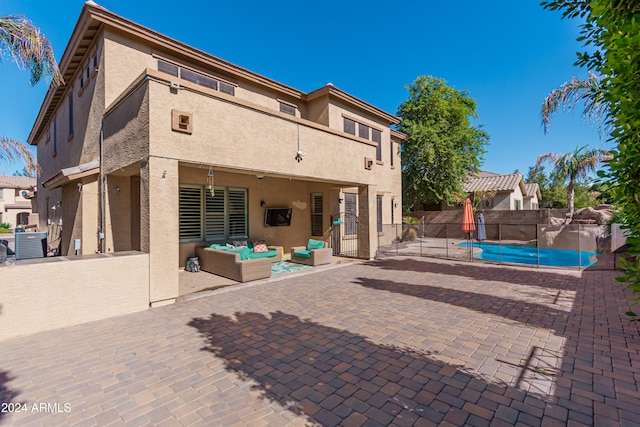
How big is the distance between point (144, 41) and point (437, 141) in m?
19.7

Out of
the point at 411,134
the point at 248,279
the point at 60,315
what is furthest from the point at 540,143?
the point at 60,315

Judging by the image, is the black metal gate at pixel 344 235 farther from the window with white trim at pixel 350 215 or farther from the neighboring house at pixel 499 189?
the neighboring house at pixel 499 189

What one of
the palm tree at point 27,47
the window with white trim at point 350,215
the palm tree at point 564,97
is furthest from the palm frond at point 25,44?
the palm tree at point 564,97

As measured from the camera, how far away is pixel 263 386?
11.3 feet

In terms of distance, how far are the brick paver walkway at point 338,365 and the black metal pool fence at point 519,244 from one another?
6.71 m

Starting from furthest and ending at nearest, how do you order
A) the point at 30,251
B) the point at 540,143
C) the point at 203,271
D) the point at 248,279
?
the point at 540,143 < the point at 203,271 < the point at 30,251 < the point at 248,279

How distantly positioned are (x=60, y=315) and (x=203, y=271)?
4806 millimetres

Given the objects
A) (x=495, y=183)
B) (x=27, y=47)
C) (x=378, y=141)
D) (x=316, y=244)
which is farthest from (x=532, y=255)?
(x=27, y=47)

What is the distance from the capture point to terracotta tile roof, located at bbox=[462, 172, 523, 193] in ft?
86.8

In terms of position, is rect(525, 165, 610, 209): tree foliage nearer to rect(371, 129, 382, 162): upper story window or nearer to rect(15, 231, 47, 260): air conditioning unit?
rect(371, 129, 382, 162): upper story window

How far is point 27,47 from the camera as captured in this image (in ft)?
20.4

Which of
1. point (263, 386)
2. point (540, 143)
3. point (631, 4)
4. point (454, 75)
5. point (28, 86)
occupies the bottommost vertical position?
point (263, 386)

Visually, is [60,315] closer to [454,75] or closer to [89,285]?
[89,285]

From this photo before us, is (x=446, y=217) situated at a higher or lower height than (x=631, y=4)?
lower
